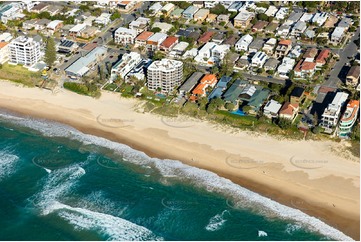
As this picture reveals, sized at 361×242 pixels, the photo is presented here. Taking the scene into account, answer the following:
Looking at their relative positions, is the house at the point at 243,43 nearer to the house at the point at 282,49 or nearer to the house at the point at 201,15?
the house at the point at 282,49

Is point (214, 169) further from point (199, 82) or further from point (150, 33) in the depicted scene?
point (150, 33)

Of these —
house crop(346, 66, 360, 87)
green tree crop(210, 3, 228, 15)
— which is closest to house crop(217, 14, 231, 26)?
green tree crop(210, 3, 228, 15)

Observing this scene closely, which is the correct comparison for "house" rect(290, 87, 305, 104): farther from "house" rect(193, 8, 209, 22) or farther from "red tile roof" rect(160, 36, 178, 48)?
"house" rect(193, 8, 209, 22)

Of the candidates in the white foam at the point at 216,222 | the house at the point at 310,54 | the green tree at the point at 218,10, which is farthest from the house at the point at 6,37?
the white foam at the point at 216,222

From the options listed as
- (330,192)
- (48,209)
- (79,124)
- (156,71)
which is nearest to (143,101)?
(156,71)

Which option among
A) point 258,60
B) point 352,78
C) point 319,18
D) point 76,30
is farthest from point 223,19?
point 352,78

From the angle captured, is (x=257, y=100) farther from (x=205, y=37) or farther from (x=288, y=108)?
(x=205, y=37)
